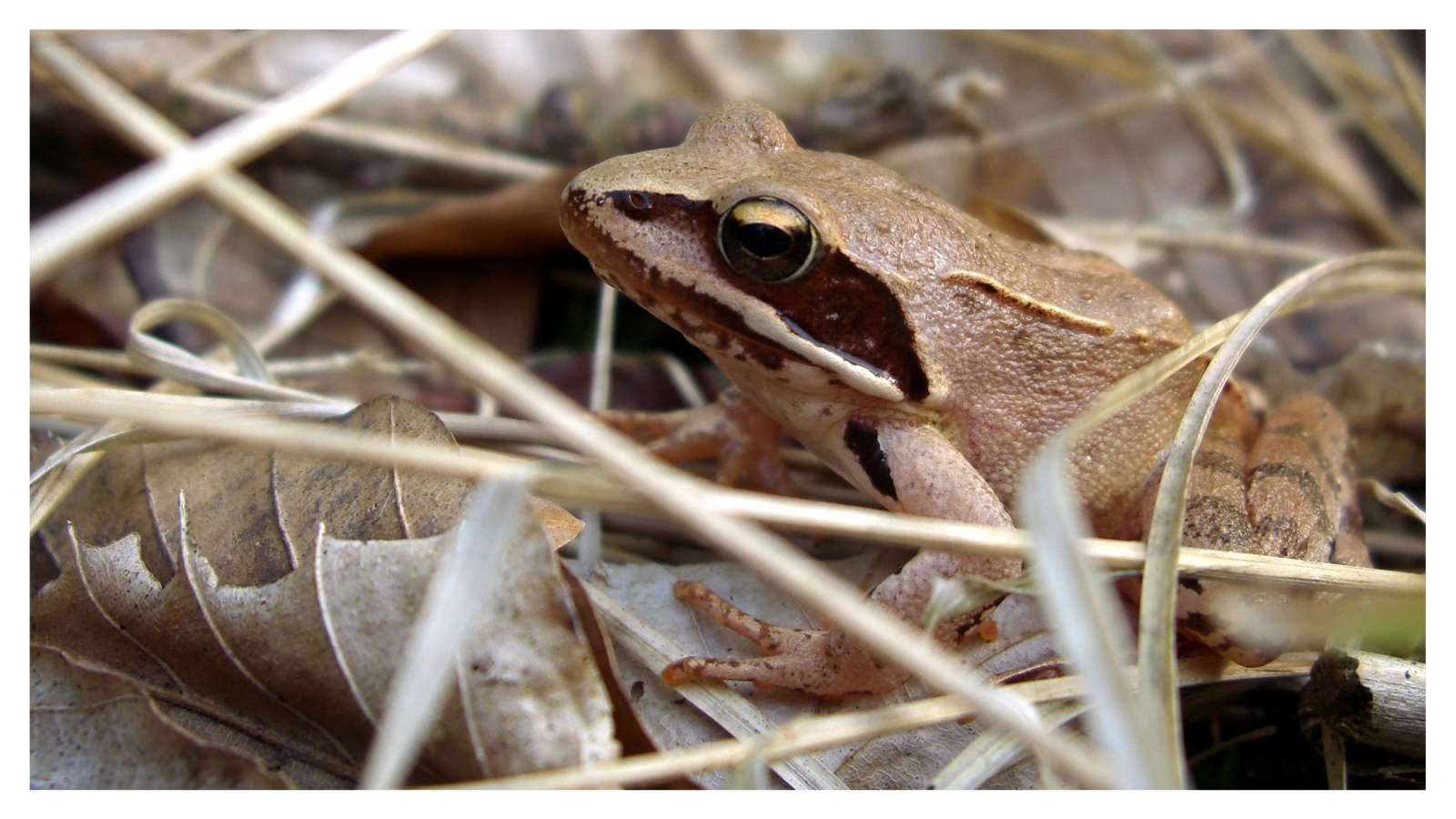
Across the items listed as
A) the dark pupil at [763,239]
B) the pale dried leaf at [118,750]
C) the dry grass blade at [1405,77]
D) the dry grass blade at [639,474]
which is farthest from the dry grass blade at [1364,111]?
the pale dried leaf at [118,750]

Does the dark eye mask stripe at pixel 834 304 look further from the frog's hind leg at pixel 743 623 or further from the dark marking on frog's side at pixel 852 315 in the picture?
the frog's hind leg at pixel 743 623

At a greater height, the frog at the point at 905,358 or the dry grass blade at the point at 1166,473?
the frog at the point at 905,358

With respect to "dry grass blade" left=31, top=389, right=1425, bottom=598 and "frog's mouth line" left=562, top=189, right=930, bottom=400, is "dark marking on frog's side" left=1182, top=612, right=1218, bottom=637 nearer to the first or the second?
"dry grass blade" left=31, top=389, right=1425, bottom=598

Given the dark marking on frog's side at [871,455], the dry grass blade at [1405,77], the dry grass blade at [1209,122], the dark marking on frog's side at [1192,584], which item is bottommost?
the dark marking on frog's side at [1192,584]

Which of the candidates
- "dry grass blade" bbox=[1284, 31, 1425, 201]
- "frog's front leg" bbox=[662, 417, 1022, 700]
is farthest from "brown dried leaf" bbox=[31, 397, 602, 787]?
"dry grass blade" bbox=[1284, 31, 1425, 201]

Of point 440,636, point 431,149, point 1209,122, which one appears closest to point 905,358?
point 440,636

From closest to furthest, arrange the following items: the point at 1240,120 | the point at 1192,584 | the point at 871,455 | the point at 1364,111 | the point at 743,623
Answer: the point at 1192,584 → the point at 743,623 → the point at 871,455 → the point at 1364,111 → the point at 1240,120

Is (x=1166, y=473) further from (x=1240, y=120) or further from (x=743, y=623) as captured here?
(x=1240, y=120)
